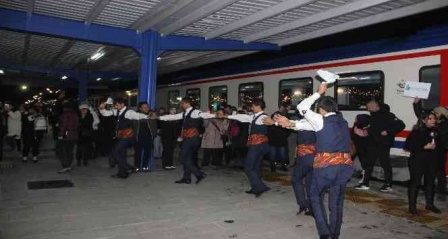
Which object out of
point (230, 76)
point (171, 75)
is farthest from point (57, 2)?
point (171, 75)

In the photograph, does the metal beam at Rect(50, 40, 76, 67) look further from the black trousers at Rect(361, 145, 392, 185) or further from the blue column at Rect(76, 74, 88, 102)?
the black trousers at Rect(361, 145, 392, 185)

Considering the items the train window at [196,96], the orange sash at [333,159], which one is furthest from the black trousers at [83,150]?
the orange sash at [333,159]

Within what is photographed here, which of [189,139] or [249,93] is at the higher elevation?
[249,93]

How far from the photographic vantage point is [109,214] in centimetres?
544

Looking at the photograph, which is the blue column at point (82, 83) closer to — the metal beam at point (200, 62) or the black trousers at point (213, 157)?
the metal beam at point (200, 62)

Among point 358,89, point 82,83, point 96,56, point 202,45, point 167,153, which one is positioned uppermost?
point 96,56

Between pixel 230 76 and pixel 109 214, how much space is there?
7.76 m

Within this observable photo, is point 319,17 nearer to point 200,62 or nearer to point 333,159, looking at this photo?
point 333,159

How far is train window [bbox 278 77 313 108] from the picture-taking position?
952 cm

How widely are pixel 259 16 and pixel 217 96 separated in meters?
5.38

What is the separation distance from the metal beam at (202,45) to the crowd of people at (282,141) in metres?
1.79

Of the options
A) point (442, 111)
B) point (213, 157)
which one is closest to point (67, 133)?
point (213, 157)

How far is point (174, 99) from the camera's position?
1641cm

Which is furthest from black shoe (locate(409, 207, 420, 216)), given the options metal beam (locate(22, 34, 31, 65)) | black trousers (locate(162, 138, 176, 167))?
metal beam (locate(22, 34, 31, 65))
